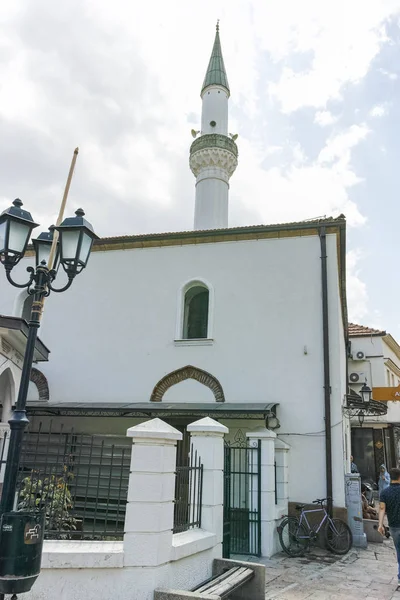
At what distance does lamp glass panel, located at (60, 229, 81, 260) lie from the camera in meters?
5.01

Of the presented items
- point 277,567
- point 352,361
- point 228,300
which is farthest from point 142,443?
point 352,361

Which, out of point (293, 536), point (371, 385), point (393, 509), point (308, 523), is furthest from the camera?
point (371, 385)

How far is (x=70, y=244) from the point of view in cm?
504

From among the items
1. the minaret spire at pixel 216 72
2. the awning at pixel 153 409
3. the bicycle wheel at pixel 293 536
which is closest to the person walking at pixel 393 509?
the bicycle wheel at pixel 293 536

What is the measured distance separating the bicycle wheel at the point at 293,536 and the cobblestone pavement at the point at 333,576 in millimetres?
172

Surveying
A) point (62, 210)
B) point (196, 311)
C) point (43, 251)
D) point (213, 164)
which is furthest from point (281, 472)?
point (213, 164)

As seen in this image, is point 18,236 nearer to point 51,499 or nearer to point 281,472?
point 51,499

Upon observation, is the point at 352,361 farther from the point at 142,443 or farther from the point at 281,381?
the point at 142,443

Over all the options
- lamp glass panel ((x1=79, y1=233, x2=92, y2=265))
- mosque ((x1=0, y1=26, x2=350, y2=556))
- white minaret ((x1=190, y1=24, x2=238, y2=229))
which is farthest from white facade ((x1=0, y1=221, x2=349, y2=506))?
lamp glass panel ((x1=79, y1=233, x2=92, y2=265))

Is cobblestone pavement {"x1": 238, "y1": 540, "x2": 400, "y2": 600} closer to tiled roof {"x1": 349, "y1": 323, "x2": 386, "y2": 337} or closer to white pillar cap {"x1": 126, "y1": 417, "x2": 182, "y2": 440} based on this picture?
white pillar cap {"x1": 126, "y1": 417, "x2": 182, "y2": 440}

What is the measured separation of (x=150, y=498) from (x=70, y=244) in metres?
2.73

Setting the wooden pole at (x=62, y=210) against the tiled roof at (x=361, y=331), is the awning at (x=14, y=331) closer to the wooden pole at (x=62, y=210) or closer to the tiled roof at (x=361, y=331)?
the wooden pole at (x=62, y=210)

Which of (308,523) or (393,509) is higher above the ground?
(393,509)

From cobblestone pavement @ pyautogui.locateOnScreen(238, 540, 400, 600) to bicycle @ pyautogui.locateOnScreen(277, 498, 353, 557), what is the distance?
178 mm
